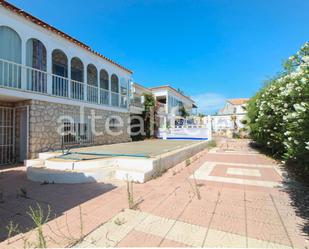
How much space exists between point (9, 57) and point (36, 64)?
6.27 ft

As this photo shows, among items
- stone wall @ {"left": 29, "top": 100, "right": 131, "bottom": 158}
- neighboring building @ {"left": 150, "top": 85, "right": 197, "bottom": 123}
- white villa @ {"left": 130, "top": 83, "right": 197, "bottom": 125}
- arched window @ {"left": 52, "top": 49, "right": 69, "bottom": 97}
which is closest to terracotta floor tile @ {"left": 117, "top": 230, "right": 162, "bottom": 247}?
Result: stone wall @ {"left": 29, "top": 100, "right": 131, "bottom": 158}

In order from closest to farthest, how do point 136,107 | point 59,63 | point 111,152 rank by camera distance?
point 111,152 → point 59,63 → point 136,107

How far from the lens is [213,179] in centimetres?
683

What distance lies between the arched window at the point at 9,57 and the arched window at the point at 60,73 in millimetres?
1843

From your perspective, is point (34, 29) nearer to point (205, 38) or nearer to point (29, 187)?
point (29, 187)

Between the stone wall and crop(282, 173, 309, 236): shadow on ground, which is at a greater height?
the stone wall

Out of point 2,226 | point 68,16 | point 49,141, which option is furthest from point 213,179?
point 68,16

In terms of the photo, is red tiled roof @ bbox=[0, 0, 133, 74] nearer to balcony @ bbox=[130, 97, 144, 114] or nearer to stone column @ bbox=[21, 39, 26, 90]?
stone column @ bbox=[21, 39, 26, 90]

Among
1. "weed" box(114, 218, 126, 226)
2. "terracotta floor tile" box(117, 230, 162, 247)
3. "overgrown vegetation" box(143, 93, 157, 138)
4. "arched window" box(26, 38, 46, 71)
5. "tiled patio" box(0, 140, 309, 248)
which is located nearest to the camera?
"terracotta floor tile" box(117, 230, 162, 247)

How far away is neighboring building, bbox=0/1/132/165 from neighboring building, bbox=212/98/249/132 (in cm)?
3100

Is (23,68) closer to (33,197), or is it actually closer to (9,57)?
(9,57)

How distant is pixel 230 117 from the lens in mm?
39906

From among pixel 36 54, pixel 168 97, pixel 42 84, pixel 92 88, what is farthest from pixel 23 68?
pixel 168 97

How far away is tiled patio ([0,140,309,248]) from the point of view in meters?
3.04
